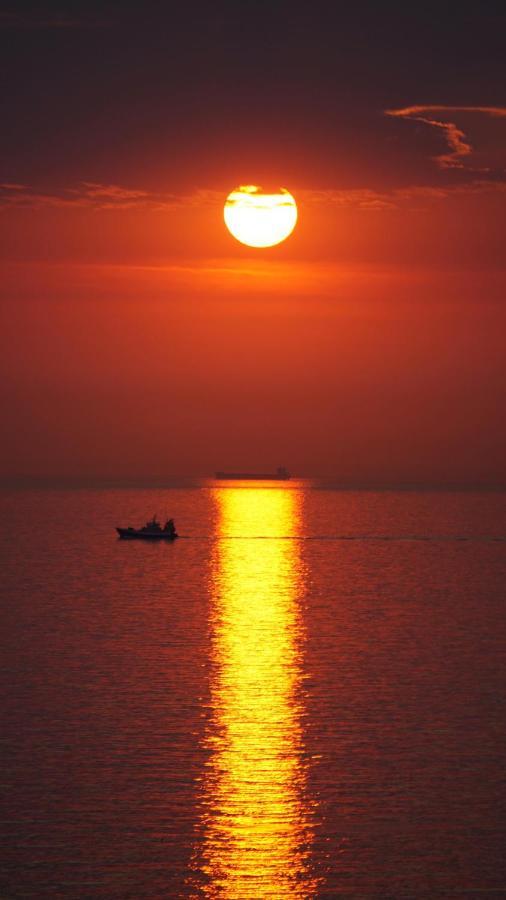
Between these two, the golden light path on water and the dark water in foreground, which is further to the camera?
the dark water in foreground

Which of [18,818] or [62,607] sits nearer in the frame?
[18,818]

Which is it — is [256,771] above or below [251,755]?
below

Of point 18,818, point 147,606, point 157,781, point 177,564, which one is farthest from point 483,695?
point 177,564

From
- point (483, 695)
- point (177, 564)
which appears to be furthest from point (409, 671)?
point (177, 564)

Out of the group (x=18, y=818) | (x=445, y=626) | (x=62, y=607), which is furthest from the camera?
(x=62, y=607)

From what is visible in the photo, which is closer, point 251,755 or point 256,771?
point 256,771

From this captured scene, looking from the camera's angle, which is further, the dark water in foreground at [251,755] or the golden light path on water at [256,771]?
the dark water in foreground at [251,755]

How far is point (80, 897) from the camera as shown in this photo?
40.2m

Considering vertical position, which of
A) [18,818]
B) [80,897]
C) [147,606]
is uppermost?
[147,606]

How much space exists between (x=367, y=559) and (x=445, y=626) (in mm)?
85963

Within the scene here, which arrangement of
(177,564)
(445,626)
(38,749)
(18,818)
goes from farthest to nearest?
(177,564) < (445,626) < (38,749) < (18,818)

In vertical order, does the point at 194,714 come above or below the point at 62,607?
below

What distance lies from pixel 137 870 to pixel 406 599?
9334 centimetres

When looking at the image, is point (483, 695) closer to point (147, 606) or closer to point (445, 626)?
point (445, 626)
